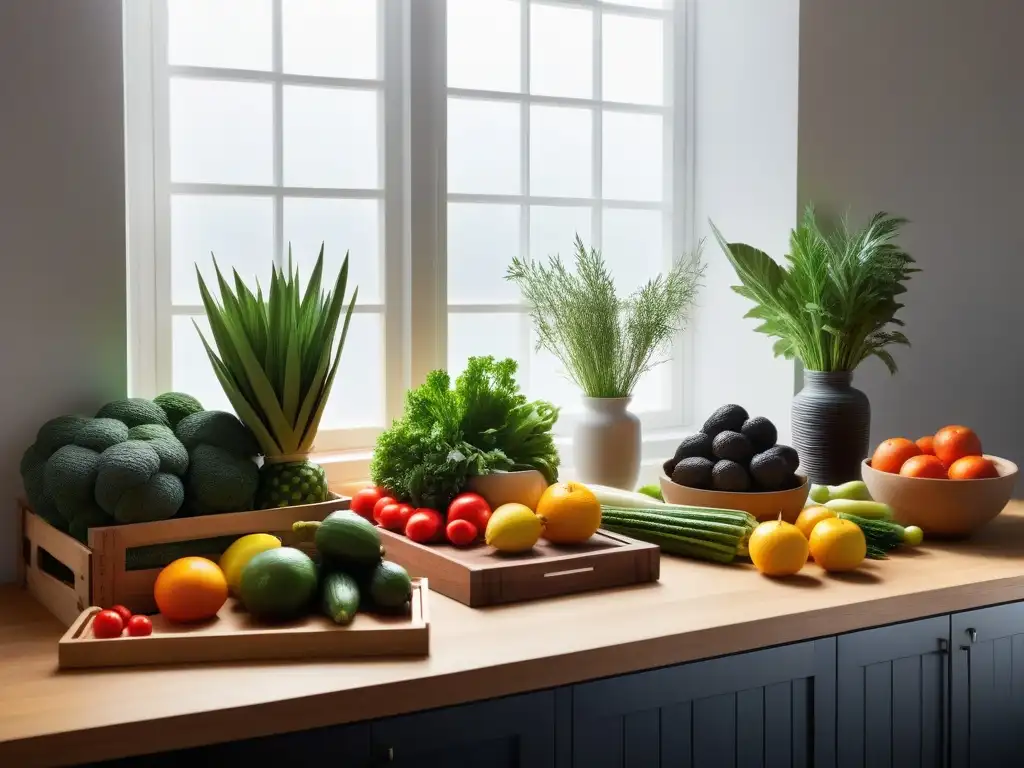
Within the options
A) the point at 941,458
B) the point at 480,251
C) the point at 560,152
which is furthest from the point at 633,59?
the point at 941,458

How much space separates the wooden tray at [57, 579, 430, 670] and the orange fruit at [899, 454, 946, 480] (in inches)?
44.7

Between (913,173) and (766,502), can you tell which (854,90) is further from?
(766,502)

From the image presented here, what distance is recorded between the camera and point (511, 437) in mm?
2045

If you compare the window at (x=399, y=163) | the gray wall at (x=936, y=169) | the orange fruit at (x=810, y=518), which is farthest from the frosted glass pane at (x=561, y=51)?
the orange fruit at (x=810, y=518)

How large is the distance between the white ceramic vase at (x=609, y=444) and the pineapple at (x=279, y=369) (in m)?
0.68

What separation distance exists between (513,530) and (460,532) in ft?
0.37

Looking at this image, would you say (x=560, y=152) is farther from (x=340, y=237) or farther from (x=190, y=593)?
(x=190, y=593)

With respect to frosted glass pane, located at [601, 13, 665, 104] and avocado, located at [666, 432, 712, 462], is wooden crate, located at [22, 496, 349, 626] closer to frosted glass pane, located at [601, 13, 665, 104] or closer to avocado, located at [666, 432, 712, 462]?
avocado, located at [666, 432, 712, 462]

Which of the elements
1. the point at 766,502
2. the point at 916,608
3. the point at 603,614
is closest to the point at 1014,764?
the point at 916,608

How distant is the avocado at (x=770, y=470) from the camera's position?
208 cm

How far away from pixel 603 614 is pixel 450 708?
12.8 inches

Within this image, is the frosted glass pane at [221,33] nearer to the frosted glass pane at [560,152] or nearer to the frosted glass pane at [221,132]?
the frosted glass pane at [221,132]

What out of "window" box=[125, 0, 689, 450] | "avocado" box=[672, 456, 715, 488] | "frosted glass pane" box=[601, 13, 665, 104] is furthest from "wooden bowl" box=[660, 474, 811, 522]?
"frosted glass pane" box=[601, 13, 665, 104]

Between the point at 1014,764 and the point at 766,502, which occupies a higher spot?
the point at 766,502
